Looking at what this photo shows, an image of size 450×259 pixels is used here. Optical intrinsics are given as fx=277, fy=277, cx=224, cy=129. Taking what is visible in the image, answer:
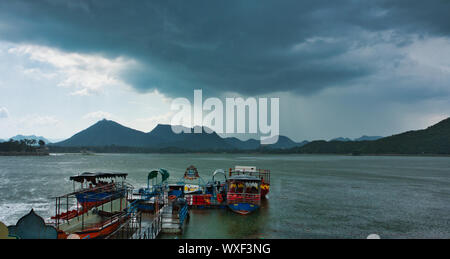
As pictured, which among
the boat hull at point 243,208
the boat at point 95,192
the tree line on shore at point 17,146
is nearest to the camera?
the boat at point 95,192

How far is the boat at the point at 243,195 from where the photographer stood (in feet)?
83.6

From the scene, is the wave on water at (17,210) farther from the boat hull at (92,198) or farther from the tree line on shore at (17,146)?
the tree line on shore at (17,146)

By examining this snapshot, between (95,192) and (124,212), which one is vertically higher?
(95,192)

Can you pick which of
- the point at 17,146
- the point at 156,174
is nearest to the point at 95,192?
the point at 156,174

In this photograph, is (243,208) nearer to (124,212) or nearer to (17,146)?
(124,212)

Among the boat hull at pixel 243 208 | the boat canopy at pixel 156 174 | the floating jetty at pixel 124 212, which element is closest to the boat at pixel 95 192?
the floating jetty at pixel 124 212

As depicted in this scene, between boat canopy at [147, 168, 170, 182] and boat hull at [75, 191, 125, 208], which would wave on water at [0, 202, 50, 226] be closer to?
boat hull at [75, 191, 125, 208]

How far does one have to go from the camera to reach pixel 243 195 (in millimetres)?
26188

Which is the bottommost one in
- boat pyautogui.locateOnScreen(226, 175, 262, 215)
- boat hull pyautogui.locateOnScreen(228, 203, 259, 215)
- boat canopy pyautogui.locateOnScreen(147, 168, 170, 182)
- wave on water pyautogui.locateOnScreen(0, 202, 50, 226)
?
wave on water pyautogui.locateOnScreen(0, 202, 50, 226)

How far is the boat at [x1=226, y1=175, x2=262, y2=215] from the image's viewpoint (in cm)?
2548

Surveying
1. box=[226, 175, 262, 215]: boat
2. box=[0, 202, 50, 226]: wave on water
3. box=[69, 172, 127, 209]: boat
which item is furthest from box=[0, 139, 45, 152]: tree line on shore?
box=[226, 175, 262, 215]: boat
